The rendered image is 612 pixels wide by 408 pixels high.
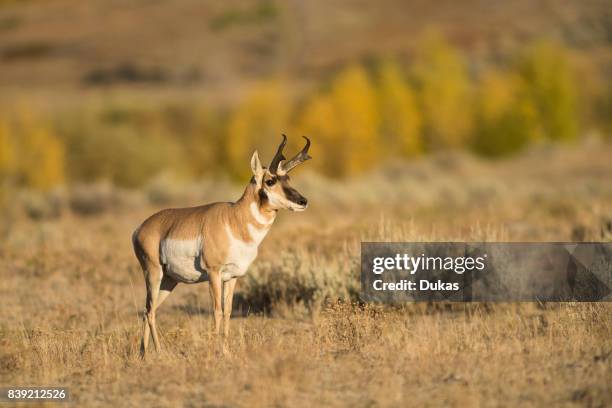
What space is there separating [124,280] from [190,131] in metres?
58.5

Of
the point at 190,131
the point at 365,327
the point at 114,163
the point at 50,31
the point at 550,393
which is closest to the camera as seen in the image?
the point at 550,393

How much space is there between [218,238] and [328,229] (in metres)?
8.44

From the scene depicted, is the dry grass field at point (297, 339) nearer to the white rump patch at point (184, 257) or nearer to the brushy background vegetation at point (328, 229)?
the brushy background vegetation at point (328, 229)

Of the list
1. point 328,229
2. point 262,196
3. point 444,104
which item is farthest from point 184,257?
point 444,104

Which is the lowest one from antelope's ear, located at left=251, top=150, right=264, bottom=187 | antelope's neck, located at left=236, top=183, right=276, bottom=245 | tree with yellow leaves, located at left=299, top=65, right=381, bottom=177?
antelope's neck, located at left=236, top=183, right=276, bottom=245

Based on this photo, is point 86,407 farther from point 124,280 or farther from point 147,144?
point 147,144

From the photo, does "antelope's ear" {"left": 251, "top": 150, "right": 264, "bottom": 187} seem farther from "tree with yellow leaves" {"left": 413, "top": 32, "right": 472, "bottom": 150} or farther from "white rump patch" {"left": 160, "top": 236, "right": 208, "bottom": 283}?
"tree with yellow leaves" {"left": 413, "top": 32, "right": 472, "bottom": 150}

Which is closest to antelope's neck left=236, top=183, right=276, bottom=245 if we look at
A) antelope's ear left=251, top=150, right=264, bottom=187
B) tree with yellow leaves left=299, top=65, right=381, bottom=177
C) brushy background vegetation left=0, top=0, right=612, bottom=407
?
antelope's ear left=251, top=150, right=264, bottom=187

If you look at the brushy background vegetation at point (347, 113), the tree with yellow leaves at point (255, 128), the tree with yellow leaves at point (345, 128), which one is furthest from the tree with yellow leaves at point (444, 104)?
the tree with yellow leaves at point (255, 128)

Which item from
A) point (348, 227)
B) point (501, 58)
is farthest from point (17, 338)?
point (501, 58)

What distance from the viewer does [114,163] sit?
4109cm

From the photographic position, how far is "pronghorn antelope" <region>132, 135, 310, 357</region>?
26.3 ft

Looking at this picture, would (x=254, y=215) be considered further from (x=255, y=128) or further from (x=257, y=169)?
(x=255, y=128)

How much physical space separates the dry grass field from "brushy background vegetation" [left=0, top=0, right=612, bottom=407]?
33 mm
